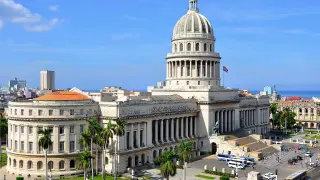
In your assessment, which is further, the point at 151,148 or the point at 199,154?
the point at 199,154

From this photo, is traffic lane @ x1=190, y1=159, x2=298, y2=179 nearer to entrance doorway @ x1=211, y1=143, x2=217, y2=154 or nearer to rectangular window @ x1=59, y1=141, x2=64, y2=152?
entrance doorway @ x1=211, y1=143, x2=217, y2=154

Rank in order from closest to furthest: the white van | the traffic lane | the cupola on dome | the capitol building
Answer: the capitol building → the traffic lane → the white van → the cupola on dome

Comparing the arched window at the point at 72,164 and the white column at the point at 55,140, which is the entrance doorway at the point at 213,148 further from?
the white column at the point at 55,140

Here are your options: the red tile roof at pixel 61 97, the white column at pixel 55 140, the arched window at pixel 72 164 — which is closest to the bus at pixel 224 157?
the arched window at pixel 72 164

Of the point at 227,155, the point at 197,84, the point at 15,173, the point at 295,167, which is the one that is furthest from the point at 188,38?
the point at 15,173

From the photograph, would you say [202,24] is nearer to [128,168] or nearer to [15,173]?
[128,168]

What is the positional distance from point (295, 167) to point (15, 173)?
6708 centimetres

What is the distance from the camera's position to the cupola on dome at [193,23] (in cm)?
12950

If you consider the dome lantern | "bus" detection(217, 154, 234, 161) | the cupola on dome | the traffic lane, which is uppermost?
the dome lantern

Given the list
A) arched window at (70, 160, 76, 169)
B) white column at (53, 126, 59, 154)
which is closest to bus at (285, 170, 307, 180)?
arched window at (70, 160, 76, 169)

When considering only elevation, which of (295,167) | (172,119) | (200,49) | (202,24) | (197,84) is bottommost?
(295,167)

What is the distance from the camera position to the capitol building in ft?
274

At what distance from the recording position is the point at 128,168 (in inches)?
3519

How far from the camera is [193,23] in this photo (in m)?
129
